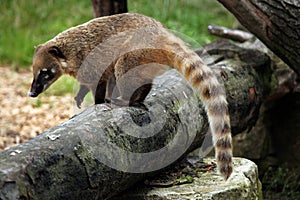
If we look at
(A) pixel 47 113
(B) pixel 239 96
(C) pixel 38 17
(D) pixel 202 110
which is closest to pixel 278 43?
(B) pixel 239 96

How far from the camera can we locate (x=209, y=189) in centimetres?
322

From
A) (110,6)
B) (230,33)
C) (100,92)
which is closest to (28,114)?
(110,6)

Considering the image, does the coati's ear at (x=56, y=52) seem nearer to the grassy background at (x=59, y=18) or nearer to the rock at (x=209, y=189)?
the rock at (x=209, y=189)

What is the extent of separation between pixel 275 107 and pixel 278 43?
1179mm

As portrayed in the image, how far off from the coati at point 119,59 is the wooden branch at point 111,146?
0.22 metres

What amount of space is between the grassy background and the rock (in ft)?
13.3

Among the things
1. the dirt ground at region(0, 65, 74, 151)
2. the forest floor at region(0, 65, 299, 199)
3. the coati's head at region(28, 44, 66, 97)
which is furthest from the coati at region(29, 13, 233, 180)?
the dirt ground at region(0, 65, 74, 151)

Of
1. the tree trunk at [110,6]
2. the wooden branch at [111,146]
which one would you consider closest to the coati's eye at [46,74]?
the wooden branch at [111,146]

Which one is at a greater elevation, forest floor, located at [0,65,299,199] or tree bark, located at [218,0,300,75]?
tree bark, located at [218,0,300,75]

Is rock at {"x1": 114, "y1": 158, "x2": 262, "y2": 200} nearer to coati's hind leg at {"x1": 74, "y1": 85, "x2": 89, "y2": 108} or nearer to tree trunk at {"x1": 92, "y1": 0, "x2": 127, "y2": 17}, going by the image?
coati's hind leg at {"x1": 74, "y1": 85, "x2": 89, "y2": 108}

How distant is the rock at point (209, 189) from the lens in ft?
10.3

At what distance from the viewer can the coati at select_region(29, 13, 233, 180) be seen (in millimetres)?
3158

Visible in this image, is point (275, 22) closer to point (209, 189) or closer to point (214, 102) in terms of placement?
point (214, 102)

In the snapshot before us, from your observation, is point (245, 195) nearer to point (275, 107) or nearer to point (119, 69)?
point (119, 69)
